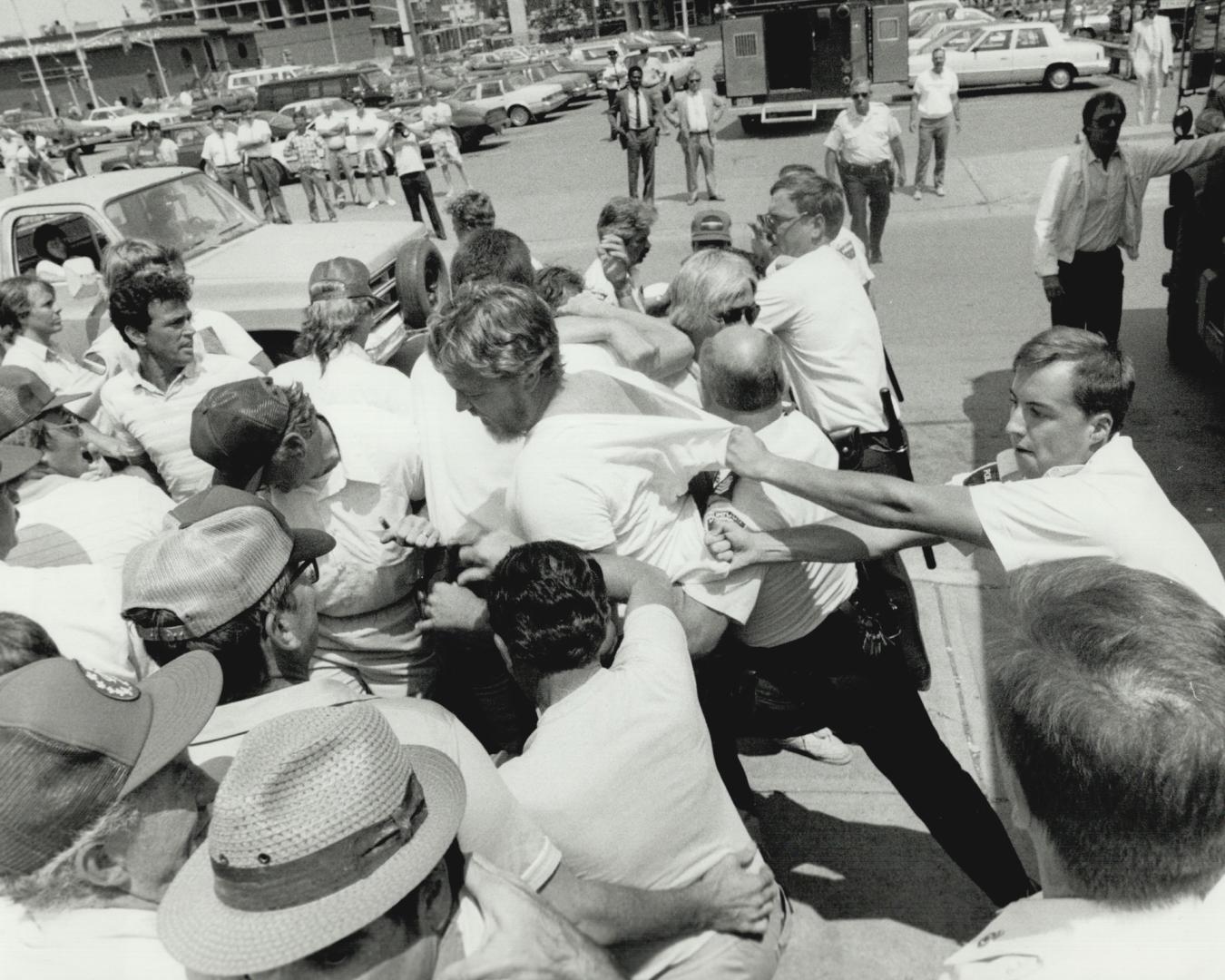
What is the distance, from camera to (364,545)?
2.86 meters

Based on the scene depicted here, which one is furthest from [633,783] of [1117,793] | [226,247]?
[226,247]

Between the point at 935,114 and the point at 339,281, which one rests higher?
the point at 339,281

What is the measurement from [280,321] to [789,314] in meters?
4.08

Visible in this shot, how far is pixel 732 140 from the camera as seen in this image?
18.9m

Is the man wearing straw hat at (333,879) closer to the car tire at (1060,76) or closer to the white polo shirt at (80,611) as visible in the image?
the white polo shirt at (80,611)

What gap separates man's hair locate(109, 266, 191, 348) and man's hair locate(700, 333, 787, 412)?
2359 millimetres

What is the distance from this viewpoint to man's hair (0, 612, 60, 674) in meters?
2.02

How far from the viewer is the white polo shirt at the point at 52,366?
480cm

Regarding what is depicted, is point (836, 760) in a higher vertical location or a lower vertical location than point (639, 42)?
lower

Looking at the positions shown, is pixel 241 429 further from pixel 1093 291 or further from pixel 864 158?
pixel 864 158

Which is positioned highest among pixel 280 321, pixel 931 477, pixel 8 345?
pixel 8 345

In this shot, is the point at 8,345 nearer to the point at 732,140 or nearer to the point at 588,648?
the point at 588,648

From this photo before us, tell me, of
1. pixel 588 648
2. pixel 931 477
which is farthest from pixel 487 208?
pixel 588 648

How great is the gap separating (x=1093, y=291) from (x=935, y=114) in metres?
7.14
